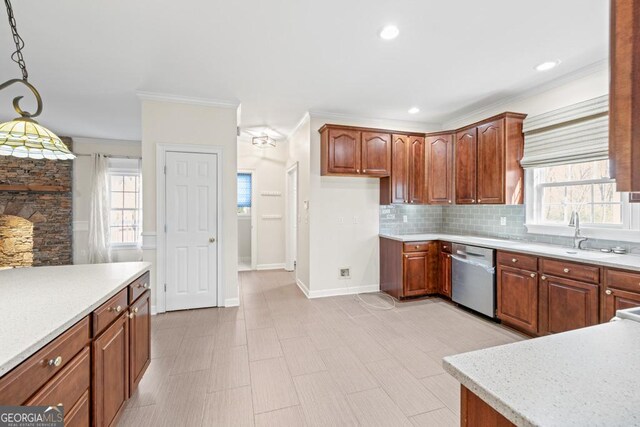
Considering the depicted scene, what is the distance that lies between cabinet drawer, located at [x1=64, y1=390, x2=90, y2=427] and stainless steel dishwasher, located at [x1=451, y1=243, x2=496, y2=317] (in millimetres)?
3582

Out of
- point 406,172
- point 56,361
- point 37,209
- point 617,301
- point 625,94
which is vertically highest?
point 406,172

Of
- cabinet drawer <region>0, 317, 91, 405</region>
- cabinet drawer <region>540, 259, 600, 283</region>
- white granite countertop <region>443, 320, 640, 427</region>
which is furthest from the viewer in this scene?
cabinet drawer <region>540, 259, 600, 283</region>

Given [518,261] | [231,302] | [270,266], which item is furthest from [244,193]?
[518,261]

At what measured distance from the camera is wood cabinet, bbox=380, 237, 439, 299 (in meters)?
3.93

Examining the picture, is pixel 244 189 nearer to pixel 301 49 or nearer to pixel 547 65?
pixel 301 49

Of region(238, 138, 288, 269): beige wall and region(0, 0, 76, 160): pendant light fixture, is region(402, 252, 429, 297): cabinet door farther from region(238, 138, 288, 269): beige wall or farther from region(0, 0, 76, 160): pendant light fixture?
region(0, 0, 76, 160): pendant light fixture

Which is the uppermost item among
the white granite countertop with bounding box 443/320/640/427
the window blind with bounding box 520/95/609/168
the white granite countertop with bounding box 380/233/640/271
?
the window blind with bounding box 520/95/609/168

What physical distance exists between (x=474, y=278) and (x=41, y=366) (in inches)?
148

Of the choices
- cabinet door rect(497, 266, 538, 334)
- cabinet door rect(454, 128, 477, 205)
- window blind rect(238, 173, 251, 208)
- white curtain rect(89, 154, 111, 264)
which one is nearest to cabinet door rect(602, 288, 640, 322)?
cabinet door rect(497, 266, 538, 334)

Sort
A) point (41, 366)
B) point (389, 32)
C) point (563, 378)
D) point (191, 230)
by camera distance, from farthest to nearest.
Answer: point (191, 230)
point (389, 32)
point (41, 366)
point (563, 378)

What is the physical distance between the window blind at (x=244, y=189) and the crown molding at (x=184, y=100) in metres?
2.55

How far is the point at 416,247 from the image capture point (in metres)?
3.98

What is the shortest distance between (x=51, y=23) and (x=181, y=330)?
295cm

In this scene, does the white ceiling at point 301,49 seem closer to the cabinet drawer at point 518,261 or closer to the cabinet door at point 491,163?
the cabinet door at point 491,163
